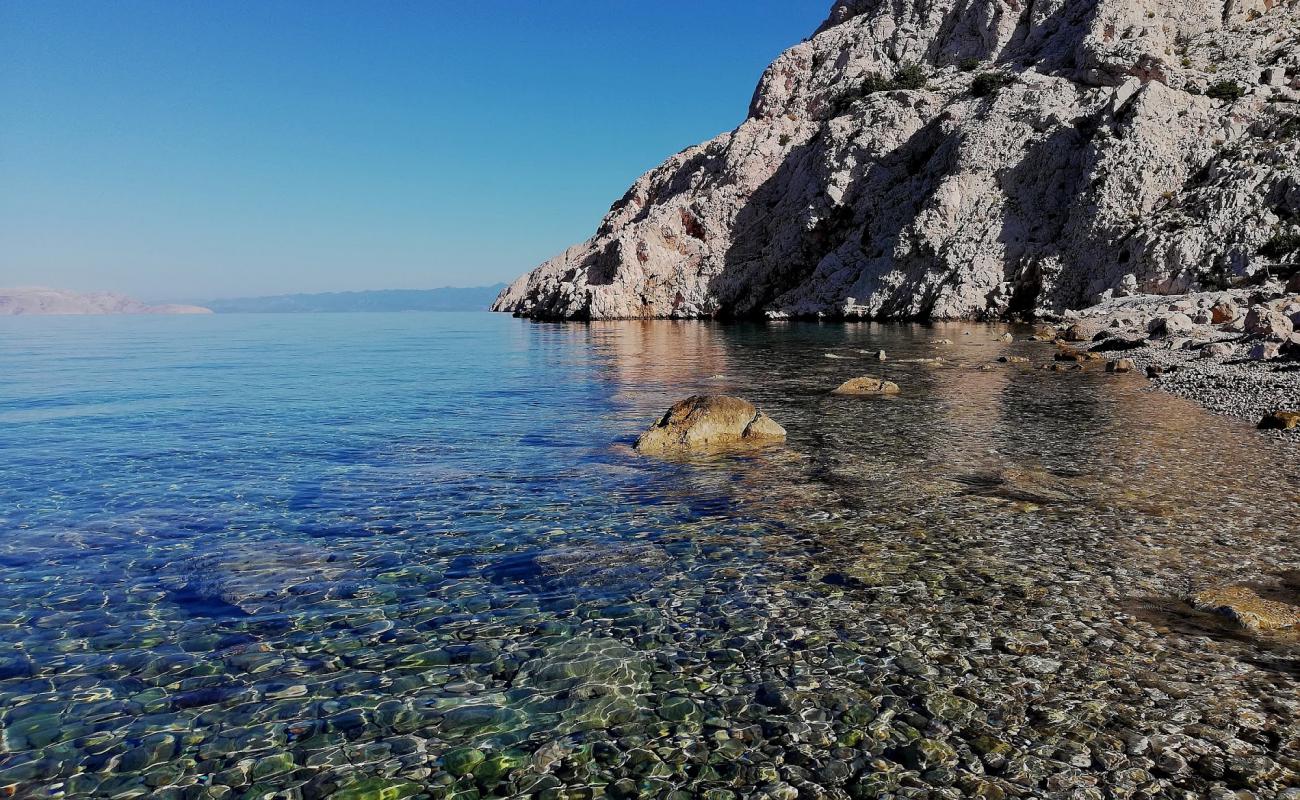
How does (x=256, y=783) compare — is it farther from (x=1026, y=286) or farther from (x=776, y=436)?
(x=1026, y=286)

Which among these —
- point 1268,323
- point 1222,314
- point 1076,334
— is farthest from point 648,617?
point 1222,314

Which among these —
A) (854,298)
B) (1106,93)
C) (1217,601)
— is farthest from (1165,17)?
(1217,601)

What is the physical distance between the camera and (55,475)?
15602mm

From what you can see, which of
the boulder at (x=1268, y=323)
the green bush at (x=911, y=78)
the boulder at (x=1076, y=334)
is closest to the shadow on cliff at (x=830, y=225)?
the green bush at (x=911, y=78)

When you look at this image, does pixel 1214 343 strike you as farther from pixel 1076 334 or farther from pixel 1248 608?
pixel 1248 608

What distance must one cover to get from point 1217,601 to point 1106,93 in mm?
83504

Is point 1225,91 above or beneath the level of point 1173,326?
above

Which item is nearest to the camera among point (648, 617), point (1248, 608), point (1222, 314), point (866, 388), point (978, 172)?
point (1248, 608)

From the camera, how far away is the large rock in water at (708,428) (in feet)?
57.6

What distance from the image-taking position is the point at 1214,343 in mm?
33250

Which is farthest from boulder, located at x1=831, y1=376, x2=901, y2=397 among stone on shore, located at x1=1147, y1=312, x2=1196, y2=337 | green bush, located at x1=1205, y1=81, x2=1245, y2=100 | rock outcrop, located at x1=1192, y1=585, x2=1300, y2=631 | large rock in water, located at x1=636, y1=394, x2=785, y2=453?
green bush, located at x1=1205, y1=81, x2=1245, y2=100

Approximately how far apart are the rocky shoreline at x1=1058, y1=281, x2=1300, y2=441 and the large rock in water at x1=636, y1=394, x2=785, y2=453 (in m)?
11.6

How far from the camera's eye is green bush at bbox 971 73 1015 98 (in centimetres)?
8451

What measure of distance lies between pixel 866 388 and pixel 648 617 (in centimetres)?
1936
